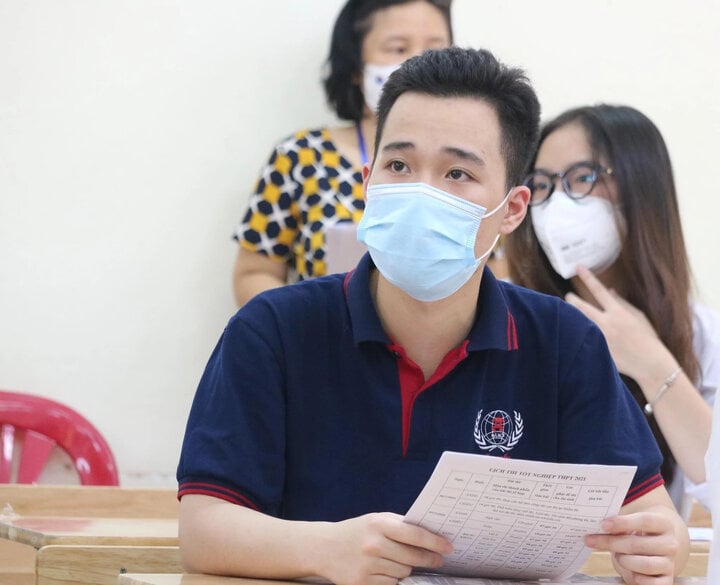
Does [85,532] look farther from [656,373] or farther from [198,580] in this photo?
[656,373]

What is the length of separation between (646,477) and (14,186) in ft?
6.96

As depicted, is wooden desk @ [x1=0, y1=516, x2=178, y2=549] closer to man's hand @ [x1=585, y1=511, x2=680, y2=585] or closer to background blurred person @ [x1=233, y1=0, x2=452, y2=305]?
man's hand @ [x1=585, y1=511, x2=680, y2=585]

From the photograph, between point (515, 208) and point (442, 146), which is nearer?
point (442, 146)

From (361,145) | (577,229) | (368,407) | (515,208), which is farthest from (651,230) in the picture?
(368,407)

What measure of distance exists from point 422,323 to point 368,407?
0.52 ft

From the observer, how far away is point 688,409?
2336 millimetres

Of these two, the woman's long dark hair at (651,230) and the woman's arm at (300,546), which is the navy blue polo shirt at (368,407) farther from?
the woman's long dark hair at (651,230)

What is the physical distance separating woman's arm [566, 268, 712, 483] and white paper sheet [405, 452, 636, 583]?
108cm

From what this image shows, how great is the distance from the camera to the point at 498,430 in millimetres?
1599

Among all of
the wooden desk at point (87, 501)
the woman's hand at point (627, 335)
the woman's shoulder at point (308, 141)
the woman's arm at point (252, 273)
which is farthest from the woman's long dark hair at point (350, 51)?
the wooden desk at point (87, 501)

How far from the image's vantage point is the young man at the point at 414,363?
1.53 meters

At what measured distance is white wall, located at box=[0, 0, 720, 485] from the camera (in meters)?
3.14

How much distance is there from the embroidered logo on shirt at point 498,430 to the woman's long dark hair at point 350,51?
5.50 ft

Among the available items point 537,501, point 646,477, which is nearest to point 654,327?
point 646,477
